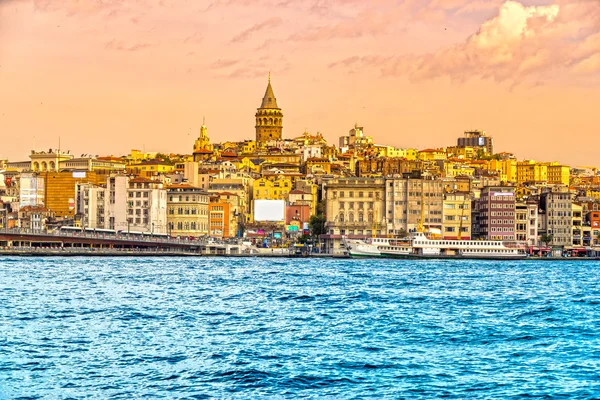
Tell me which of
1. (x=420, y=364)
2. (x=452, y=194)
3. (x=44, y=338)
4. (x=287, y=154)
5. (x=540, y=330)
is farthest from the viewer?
(x=287, y=154)

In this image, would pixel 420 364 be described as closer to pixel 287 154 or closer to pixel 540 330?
pixel 540 330

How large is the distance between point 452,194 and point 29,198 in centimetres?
4860

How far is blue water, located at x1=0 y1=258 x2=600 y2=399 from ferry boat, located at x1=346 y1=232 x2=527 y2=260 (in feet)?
163

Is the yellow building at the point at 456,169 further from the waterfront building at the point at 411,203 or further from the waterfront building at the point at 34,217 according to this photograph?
the waterfront building at the point at 34,217

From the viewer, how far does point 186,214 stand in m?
120

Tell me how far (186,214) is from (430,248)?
28454mm

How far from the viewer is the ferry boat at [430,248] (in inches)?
4085

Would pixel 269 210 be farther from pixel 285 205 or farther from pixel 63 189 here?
pixel 63 189

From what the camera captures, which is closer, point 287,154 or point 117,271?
point 117,271

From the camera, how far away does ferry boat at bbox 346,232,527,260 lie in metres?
104

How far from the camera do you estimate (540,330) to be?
34.0 m

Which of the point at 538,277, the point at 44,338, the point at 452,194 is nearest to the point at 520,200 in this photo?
the point at 452,194

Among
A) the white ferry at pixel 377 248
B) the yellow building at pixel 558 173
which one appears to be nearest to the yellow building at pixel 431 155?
the yellow building at pixel 558 173

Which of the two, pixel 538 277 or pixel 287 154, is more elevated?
pixel 287 154
